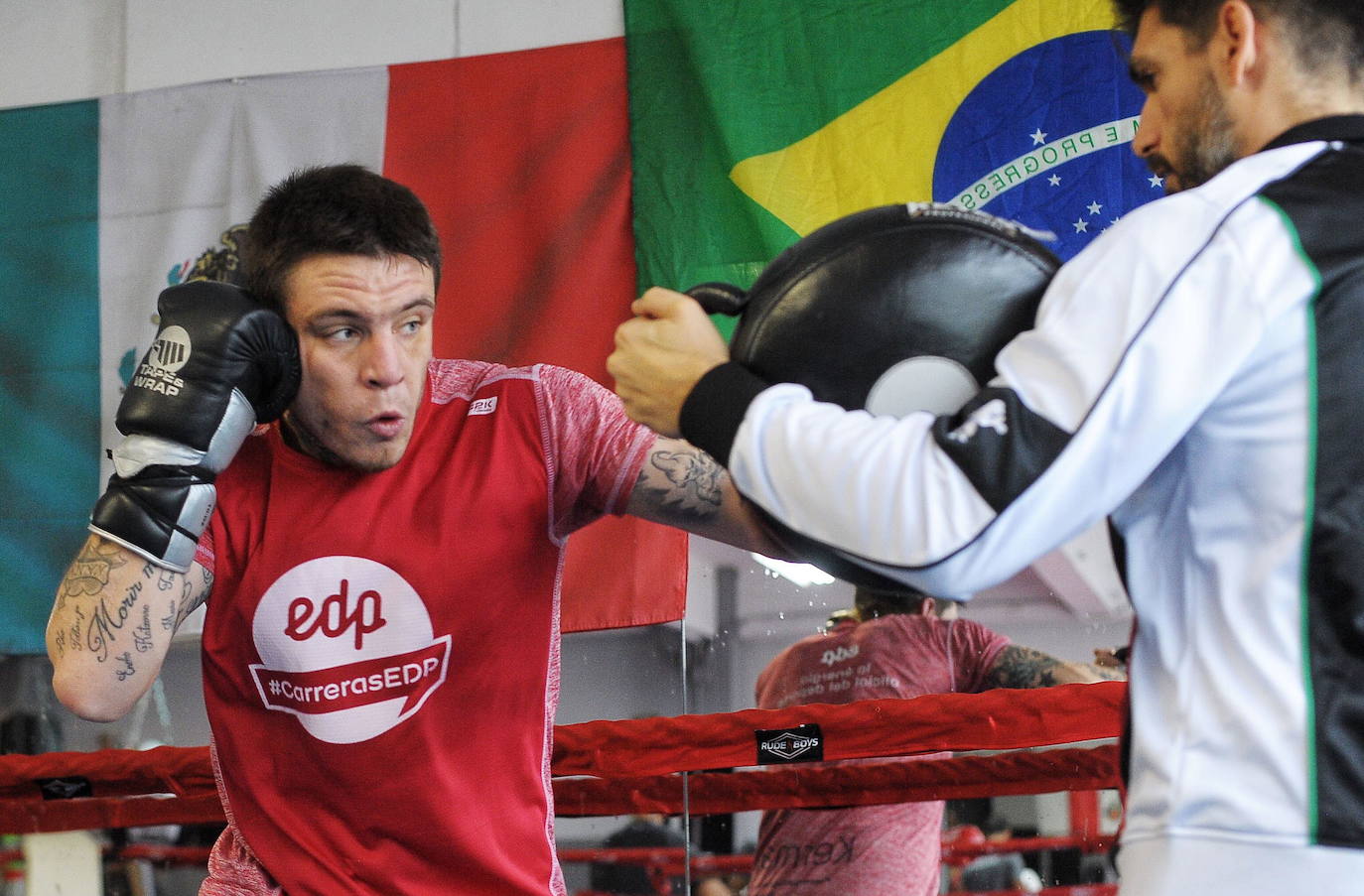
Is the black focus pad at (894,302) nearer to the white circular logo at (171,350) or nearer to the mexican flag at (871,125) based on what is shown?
the white circular logo at (171,350)

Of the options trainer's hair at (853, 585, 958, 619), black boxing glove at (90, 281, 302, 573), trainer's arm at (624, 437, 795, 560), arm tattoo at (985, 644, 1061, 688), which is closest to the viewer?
black boxing glove at (90, 281, 302, 573)

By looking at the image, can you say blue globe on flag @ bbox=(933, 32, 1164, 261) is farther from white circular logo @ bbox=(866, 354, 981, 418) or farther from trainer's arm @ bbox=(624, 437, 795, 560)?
white circular logo @ bbox=(866, 354, 981, 418)

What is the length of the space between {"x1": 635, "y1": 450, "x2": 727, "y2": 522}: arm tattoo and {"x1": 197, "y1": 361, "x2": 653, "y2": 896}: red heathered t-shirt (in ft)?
0.09

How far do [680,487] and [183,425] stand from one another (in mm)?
637

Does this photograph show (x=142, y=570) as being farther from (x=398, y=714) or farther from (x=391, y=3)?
(x=391, y=3)

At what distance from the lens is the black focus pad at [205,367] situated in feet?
5.34

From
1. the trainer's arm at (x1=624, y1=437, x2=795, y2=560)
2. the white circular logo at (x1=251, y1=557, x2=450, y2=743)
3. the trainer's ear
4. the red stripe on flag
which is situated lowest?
the white circular logo at (x1=251, y1=557, x2=450, y2=743)

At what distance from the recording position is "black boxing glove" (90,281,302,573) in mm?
1628

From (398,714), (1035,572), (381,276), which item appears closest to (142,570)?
(398,714)

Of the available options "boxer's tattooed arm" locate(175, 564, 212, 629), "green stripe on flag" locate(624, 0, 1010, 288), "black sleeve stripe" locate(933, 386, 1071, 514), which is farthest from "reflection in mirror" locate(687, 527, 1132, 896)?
"black sleeve stripe" locate(933, 386, 1071, 514)

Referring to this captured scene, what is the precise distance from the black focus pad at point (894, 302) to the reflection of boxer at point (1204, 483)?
0.12 metres

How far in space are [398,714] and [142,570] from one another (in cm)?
37

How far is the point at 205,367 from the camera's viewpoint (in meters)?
1.64

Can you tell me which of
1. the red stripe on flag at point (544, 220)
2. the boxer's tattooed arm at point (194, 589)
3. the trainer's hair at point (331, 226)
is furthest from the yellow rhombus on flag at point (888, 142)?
the boxer's tattooed arm at point (194, 589)
